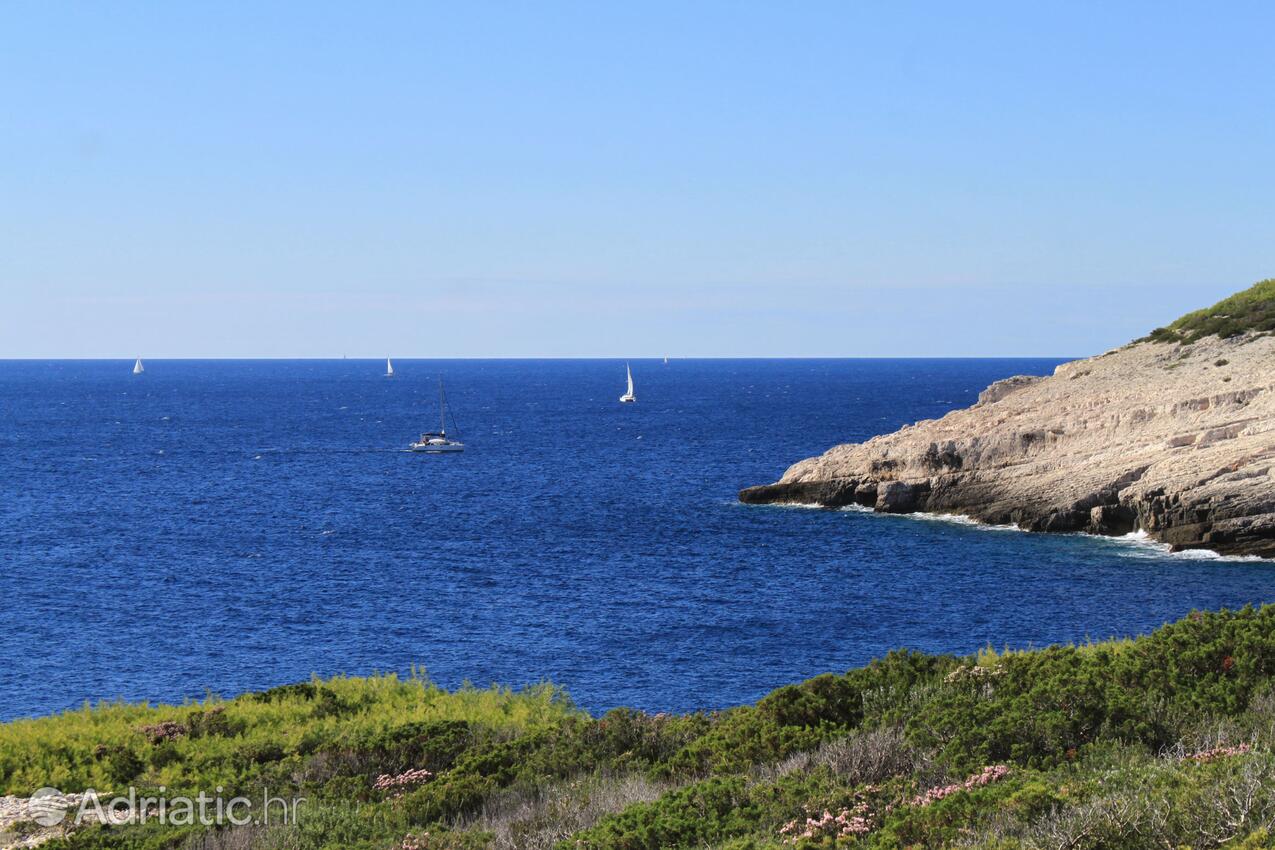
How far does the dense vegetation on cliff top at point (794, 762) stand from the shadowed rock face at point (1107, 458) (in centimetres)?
4018

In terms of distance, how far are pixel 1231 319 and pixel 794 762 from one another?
8112 cm

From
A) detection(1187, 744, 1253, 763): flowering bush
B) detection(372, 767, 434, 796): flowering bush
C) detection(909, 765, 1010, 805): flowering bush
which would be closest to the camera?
detection(1187, 744, 1253, 763): flowering bush

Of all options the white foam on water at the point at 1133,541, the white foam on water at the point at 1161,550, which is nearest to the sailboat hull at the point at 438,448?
the white foam on water at the point at 1133,541

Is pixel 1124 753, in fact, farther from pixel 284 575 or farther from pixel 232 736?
pixel 284 575

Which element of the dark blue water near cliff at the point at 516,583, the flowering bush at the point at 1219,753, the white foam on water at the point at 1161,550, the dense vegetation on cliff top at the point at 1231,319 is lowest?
the dark blue water near cliff at the point at 516,583

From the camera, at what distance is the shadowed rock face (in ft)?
191

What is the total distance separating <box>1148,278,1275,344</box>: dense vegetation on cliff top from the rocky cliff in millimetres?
327

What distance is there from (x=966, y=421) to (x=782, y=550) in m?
20.7

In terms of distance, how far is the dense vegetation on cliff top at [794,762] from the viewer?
1292 centimetres

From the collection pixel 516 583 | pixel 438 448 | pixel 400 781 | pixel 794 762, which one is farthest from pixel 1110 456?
pixel 438 448

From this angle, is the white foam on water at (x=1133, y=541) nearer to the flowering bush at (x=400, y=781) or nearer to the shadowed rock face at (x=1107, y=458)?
the shadowed rock face at (x=1107, y=458)

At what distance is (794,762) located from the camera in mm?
17531

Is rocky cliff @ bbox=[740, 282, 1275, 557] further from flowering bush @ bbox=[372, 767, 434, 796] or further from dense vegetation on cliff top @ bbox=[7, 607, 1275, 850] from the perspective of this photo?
flowering bush @ bbox=[372, 767, 434, 796]

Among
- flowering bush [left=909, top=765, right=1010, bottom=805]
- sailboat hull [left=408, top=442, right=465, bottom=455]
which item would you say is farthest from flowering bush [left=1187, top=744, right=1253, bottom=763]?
sailboat hull [left=408, top=442, right=465, bottom=455]
